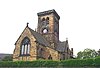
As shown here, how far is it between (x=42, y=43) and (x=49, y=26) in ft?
26.9

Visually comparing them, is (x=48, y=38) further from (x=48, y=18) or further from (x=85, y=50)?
(x=85, y=50)

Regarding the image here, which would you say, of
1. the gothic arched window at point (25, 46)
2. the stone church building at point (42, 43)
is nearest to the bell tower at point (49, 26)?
the stone church building at point (42, 43)

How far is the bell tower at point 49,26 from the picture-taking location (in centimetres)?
5141

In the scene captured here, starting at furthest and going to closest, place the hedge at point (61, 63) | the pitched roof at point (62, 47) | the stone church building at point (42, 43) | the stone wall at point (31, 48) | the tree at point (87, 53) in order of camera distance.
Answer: the tree at point (87, 53)
the pitched roof at point (62, 47)
the stone church building at point (42, 43)
the stone wall at point (31, 48)
the hedge at point (61, 63)

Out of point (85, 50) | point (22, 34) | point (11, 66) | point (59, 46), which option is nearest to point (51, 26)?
point (59, 46)

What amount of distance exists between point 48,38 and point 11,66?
54.0 ft

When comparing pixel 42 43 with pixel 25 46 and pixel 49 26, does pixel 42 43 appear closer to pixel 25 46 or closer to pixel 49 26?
pixel 25 46

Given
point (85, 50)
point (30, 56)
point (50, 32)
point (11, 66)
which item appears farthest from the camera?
point (85, 50)

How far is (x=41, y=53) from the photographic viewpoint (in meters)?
44.2

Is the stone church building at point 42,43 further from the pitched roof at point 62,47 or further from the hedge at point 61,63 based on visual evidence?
the hedge at point 61,63

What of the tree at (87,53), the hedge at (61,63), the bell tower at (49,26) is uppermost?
the bell tower at (49,26)

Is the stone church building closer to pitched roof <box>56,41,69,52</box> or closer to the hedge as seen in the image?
pitched roof <box>56,41,69,52</box>

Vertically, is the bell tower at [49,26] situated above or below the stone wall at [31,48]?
above

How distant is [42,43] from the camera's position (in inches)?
1780
